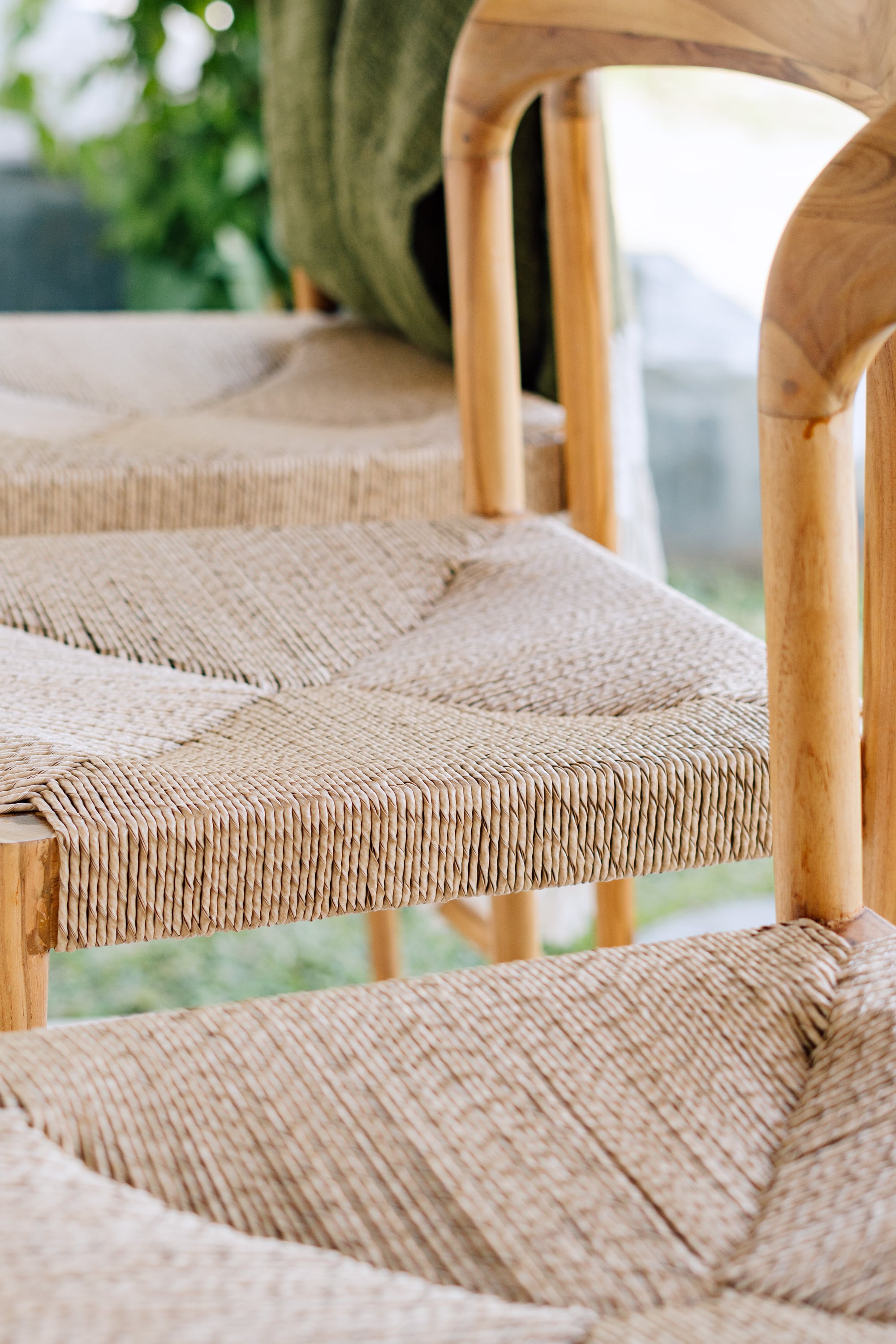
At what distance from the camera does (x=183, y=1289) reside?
0.74 ft

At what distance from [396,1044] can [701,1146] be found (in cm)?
7

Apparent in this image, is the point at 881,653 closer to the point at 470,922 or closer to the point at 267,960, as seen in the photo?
the point at 470,922

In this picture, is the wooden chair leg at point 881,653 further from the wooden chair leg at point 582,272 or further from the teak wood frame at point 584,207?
the wooden chair leg at point 582,272

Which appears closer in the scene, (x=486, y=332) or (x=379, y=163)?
(x=486, y=332)

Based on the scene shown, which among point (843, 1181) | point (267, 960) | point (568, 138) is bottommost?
point (267, 960)

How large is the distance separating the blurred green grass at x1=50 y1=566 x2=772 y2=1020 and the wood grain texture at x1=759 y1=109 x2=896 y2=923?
1098 millimetres

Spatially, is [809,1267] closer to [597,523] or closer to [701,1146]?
[701,1146]

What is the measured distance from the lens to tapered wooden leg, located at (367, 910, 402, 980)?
1108 millimetres

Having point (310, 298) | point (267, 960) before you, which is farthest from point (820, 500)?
point (267, 960)

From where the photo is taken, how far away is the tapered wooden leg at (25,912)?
13.9 inches

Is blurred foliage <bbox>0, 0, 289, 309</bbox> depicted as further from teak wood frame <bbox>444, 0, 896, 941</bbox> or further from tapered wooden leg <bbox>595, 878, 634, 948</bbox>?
tapered wooden leg <bbox>595, 878, 634, 948</bbox>

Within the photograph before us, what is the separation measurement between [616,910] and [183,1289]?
653 mm

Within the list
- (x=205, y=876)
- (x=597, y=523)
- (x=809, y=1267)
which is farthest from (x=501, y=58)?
(x=809, y=1267)

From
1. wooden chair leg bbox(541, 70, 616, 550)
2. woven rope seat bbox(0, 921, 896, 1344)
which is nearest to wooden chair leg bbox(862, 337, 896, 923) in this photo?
woven rope seat bbox(0, 921, 896, 1344)
